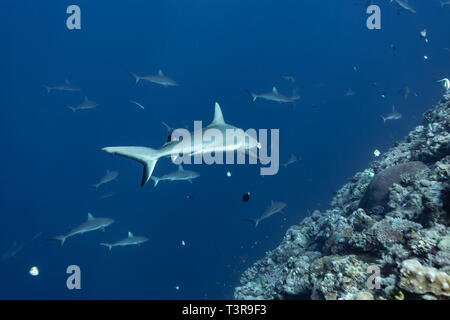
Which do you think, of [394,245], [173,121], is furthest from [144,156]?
[173,121]

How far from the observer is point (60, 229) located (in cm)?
6353

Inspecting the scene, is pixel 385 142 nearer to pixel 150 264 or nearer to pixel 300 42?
pixel 150 264

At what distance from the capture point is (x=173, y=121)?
3871 inches

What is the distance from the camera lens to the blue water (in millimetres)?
50438

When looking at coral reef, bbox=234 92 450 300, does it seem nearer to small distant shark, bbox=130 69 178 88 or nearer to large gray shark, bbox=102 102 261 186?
large gray shark, bbox=102 102 261 186

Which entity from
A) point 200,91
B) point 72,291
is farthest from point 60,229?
point 200,91

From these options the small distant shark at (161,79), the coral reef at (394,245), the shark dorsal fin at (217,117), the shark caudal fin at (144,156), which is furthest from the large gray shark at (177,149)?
the small distant shark at (161,79)

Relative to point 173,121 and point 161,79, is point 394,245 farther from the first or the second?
point 173,121

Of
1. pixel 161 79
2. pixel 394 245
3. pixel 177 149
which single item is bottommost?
pixel 394 245

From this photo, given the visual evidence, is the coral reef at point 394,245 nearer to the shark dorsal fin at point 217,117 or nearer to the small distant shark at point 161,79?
the shark dorsal fin at point 217,117

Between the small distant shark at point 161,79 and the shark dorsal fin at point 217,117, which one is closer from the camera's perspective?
the shark dorsal fin at point 217,117

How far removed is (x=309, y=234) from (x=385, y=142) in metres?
52.3

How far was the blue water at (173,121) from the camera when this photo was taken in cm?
5044

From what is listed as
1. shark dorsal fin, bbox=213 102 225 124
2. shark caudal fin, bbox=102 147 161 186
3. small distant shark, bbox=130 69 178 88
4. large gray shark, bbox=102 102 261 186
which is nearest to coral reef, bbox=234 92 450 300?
large gray shark, bbox=102 102 261 186
